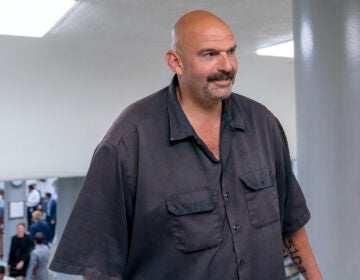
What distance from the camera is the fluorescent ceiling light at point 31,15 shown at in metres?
2.51

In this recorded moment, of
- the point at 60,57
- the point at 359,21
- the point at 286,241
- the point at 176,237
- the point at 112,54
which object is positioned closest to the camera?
the point at 176,237

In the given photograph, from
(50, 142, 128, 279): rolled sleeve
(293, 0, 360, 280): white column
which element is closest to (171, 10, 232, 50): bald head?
(50, 142, 128, 279): rolled sleeve

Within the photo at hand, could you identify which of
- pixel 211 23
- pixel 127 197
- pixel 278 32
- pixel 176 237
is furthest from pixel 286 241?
pixel 278 32

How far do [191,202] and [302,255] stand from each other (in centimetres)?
46

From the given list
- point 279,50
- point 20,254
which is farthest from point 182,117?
point 20,254

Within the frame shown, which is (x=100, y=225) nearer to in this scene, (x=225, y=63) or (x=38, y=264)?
(x=225, y=63)

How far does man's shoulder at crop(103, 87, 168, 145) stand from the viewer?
1160 mm

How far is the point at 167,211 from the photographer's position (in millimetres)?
1115

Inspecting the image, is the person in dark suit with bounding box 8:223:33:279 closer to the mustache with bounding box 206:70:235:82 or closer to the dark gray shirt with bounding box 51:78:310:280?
the dark gray shirt with bounding box 51:78:310:280

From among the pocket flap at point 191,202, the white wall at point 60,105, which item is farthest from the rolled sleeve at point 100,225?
the white wall at point 60,105

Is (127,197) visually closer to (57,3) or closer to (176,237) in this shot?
(176,237)

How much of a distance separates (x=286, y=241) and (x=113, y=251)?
1.87ft

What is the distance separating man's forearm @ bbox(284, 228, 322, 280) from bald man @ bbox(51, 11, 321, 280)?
0.13 m

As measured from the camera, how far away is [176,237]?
1117 mm
